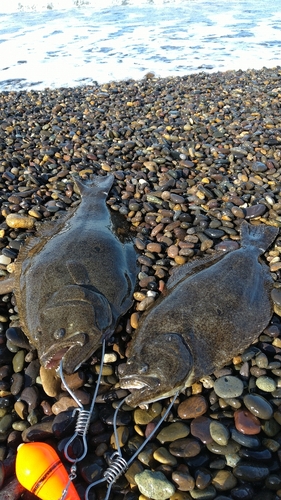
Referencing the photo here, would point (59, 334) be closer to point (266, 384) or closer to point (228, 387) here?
point (228, 387)

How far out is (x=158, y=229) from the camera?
15.6 feet

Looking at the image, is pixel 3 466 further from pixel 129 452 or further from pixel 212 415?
pixel 212 415

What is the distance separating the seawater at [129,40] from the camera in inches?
538

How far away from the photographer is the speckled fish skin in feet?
10.2

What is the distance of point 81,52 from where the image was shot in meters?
16.3

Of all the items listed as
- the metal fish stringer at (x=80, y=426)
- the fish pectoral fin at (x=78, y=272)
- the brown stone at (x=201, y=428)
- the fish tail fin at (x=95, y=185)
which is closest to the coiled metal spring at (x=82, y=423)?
the metal fish stringer at (x=80, y=426)

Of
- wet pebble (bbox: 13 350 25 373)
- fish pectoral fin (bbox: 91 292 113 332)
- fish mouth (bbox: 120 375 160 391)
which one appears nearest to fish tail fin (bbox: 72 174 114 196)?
fish pectoral fin (bbox: 91 292 113 332)

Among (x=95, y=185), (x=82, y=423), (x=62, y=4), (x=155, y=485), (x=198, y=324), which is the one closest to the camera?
(x=155, y=485)

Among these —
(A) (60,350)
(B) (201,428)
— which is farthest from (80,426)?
(B) (201,428)

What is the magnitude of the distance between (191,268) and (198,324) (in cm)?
94

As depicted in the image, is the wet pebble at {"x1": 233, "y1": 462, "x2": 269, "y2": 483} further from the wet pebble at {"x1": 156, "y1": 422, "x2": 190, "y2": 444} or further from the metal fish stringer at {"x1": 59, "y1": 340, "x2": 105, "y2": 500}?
the metal fish stringer at {"x1": 59, "y1": 340, "x2": 105, "y2": 500}

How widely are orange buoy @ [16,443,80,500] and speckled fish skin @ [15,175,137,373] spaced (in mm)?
705

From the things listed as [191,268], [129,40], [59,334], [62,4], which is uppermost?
[62,4]

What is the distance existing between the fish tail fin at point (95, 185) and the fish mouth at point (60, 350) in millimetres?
2663
